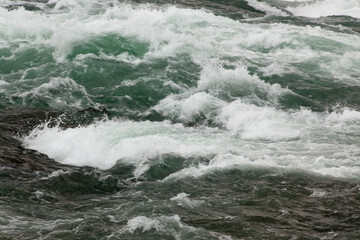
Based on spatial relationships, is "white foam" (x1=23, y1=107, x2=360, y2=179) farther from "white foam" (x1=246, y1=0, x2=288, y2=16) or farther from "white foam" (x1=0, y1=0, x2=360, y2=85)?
"white foam" (x1=246, y1=0, x2=288, y2=16)

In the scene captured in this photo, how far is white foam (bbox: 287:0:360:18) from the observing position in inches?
1029

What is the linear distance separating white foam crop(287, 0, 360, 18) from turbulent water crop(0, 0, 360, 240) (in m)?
6.26

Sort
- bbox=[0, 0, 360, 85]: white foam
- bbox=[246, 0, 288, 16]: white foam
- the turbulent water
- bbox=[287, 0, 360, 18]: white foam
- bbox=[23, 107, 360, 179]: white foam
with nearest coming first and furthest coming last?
1. the turbulent water
2. bbox=[23, 107, 360, 179]: white foam
3. bbox=[0, 0, 360, 85]: white foam
4. bbox=[246, 0, 288, 16]: white foam
5. bbox=[287, 0, 360, 18]: white foam

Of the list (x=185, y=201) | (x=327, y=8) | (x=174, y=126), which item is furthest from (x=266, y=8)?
(x=185, y=201)

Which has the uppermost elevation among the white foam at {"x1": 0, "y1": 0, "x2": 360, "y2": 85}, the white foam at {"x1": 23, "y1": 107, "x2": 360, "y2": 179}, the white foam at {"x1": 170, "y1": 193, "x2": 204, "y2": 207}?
the white foam at {"x1": 0, "y1": 0, "x2": 360, "y2": 85}

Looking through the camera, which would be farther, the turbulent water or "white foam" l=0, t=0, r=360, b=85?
"white foam" l=0, t=0, r=360, b=85

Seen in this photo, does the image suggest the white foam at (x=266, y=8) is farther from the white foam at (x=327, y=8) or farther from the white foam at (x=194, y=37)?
the white foam at (x=194, y=37)

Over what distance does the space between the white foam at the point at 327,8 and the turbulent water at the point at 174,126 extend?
6257mm

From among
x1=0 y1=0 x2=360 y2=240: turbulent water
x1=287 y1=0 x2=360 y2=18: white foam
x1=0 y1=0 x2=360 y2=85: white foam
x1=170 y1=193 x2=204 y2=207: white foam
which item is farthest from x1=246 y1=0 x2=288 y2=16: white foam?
x1=170 y1=193 x2=204 y2=207: white foam

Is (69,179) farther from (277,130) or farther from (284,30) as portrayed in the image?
(284,30)

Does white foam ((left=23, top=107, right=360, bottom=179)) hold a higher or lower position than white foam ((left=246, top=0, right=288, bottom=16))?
lower

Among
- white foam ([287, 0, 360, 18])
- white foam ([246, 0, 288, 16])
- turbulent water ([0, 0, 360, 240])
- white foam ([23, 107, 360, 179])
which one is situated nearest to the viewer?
turbulent water ([0, 0, 360, 240])

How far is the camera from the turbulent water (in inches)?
270

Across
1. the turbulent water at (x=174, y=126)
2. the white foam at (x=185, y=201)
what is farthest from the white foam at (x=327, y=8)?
the white foam at (x=185, y=201)
